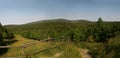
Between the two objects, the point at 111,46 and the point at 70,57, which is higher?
the point at 111,46

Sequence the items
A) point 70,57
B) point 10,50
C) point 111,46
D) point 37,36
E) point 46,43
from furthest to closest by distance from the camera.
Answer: point 37,36, point 10,50, point 46,43, point 70,57, point 111,46

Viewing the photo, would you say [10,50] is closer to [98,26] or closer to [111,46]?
[111,46]

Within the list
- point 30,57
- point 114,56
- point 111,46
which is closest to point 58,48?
point 30,57

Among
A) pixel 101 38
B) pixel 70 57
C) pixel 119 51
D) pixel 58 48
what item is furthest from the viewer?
pixel 101 38

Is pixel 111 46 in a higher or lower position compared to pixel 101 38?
higher

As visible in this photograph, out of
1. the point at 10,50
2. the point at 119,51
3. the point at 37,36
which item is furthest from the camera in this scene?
the point at 37,36

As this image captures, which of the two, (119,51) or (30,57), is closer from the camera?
(119,51)

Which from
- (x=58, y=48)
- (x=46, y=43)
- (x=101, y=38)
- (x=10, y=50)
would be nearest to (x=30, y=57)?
(x=58, y=48)

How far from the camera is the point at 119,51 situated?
545 inches

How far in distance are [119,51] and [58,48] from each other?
783 centimetres

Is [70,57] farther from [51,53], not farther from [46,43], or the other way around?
[46,43]

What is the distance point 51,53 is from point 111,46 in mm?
5484

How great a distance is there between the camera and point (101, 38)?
42719mm

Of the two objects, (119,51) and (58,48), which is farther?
(58,48)
